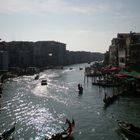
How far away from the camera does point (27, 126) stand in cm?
4203

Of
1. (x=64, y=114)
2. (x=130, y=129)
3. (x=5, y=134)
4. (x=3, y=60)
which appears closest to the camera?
(x=5, y=134)

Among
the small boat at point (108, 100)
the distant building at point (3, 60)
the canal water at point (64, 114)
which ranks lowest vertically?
the canal water at point (64, 114)

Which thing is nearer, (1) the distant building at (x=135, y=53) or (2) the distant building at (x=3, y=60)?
(1) the distant building at (x=135, y=53)

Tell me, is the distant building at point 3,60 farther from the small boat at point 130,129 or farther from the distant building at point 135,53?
the small boat at point 130,129

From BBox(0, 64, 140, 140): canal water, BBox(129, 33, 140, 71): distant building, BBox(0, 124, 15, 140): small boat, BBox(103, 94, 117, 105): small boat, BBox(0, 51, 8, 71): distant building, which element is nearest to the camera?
BBox(0, 124, 15, 140): small boat

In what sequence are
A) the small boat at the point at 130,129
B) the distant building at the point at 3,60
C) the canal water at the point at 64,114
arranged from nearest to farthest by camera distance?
the small boat at the point at 130,129 < the canal water at the point at 64,114 < the distant building at the point at 3,60

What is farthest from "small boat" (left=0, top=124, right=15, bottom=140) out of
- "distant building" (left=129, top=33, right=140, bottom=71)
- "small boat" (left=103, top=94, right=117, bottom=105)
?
"distant building" (left=129, top=33, right=140, bottom=71)

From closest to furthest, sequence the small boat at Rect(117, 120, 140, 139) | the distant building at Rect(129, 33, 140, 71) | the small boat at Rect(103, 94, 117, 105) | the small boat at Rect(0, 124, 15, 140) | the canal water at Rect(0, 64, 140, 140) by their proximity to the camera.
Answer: the small boat at Rect(0, 124, 15, 140) < the small boat at Rect(117, 120, 140, 139) < the canal water at Rect(0, 64, 140, 140) < the small boat at Rect(103, 94, 117, 105) < the distant building at Rect(129, 33, 140, 71)

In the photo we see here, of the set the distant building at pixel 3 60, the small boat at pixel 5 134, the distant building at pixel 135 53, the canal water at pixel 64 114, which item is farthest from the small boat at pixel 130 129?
the distant building at pixel 3 60

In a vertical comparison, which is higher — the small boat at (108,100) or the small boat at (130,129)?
the small boat at (108,100)

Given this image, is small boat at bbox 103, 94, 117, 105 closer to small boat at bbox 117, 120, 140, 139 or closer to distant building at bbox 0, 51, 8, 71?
small boat at bbox 117, 120, 140, 139

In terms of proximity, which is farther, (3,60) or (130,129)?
(3,60)

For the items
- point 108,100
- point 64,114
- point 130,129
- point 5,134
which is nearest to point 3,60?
point 108,100

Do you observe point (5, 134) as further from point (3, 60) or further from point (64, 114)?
point (3, 60)
